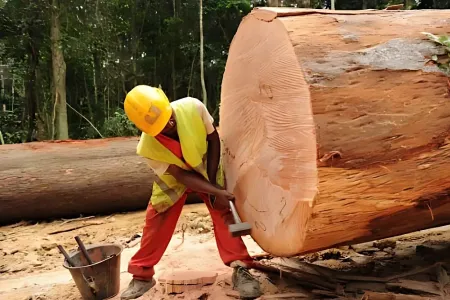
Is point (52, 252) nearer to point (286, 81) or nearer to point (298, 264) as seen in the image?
point (298, 264)

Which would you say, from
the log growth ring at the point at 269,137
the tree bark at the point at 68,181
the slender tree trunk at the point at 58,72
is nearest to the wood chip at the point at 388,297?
the log growth ring at the point at 269,137

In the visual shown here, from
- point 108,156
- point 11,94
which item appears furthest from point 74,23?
point 108,156

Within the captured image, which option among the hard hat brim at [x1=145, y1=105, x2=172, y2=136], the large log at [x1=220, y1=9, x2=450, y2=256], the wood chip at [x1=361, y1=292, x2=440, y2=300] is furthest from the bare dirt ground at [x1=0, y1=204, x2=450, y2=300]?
the hard hat brim at [x1=145, y1=105, x2=172, y2=136]

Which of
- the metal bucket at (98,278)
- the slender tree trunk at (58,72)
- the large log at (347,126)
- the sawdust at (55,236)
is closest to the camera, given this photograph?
the large log at (347,126)

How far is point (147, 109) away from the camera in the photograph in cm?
249

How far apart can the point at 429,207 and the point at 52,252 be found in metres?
3.54

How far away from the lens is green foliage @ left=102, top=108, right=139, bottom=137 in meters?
10.6

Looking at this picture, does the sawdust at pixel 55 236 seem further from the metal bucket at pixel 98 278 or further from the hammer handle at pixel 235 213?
the hammer handle at pixel 235 213

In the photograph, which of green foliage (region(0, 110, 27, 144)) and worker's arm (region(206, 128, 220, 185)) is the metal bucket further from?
green foliage (region(0, 110, 27, 144))

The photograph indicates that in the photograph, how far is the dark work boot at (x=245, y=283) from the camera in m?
2.69

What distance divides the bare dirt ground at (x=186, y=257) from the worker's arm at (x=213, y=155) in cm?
72

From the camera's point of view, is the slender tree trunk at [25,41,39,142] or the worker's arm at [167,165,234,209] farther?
the slender tree trunk at [25,41,39,142]

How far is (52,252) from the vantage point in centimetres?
443

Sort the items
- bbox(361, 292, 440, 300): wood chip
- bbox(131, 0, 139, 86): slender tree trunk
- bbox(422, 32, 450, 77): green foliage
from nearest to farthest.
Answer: bbox(422, 32, 450, 77): green foliage, bbox(361, 292, 440, 300): wood chip, bbox(131, 0, 139, 86): slender tree trunk
